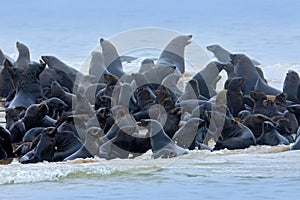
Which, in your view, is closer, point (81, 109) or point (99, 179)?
point (99, 179)

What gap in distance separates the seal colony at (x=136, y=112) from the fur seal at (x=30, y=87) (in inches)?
0.6

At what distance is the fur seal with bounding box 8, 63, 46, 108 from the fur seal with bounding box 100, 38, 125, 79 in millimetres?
1425

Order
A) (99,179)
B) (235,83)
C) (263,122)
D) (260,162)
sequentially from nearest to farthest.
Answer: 1. (99,179)
2. (260,162)
3. (263,122)
4. (235,83)

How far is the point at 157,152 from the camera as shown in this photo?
966cm

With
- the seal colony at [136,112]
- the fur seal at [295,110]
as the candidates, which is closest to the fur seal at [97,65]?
the seal colony at [136,112]

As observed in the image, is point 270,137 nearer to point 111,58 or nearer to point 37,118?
point 37,118

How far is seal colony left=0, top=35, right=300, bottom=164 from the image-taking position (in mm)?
10094

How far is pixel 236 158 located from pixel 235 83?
3565 mm

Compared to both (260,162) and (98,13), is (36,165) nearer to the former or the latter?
(260,162)

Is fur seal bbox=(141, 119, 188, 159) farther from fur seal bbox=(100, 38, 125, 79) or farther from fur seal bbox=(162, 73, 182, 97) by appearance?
fur seal bbox=(100, 38, 125, 79)

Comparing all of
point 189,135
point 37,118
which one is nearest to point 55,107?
point 37,118

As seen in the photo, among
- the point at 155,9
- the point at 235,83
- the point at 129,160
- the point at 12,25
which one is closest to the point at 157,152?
the point at 129,160

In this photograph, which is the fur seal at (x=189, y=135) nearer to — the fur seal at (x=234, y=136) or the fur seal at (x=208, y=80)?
the fur seal at (x=234, y=136)

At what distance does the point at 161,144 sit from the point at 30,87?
173 inches
